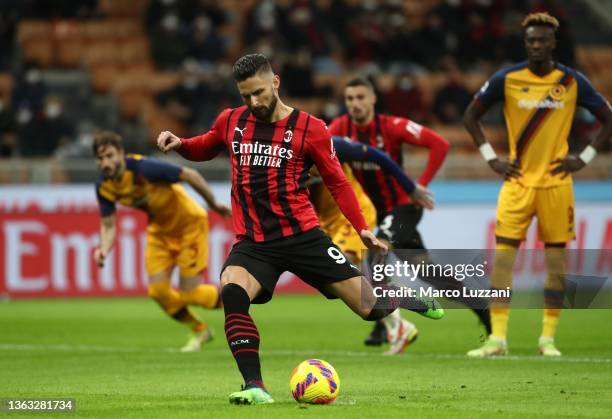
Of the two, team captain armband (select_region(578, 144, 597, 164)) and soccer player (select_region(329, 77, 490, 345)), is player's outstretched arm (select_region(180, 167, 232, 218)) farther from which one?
team captain armband (select_region(578, 144, 597, 164))

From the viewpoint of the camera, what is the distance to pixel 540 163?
1109cm

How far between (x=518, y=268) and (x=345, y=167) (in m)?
3.16

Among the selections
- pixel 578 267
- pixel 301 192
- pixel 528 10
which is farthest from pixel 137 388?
pixel 528 10

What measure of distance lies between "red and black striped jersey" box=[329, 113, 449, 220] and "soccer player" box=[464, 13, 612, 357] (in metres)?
1.23

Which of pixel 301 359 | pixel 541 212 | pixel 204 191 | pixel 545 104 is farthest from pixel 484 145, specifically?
pixel 204 191

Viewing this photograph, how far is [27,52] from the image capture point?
960 inches

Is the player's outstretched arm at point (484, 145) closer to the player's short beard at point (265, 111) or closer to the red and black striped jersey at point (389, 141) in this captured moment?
the red and black striped jersey at point (389, 141)

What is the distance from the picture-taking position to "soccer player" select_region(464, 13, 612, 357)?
11.1 metres

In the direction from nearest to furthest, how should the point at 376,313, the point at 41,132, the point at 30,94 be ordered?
the point at 376,313 < the point at 41,132 < the point at 30,94

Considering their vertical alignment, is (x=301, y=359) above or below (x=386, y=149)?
below

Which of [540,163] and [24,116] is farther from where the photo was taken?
[24,116]

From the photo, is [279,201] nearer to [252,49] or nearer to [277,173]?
[277,173]

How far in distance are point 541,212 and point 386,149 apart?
192 cm

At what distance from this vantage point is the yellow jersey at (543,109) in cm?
1105
